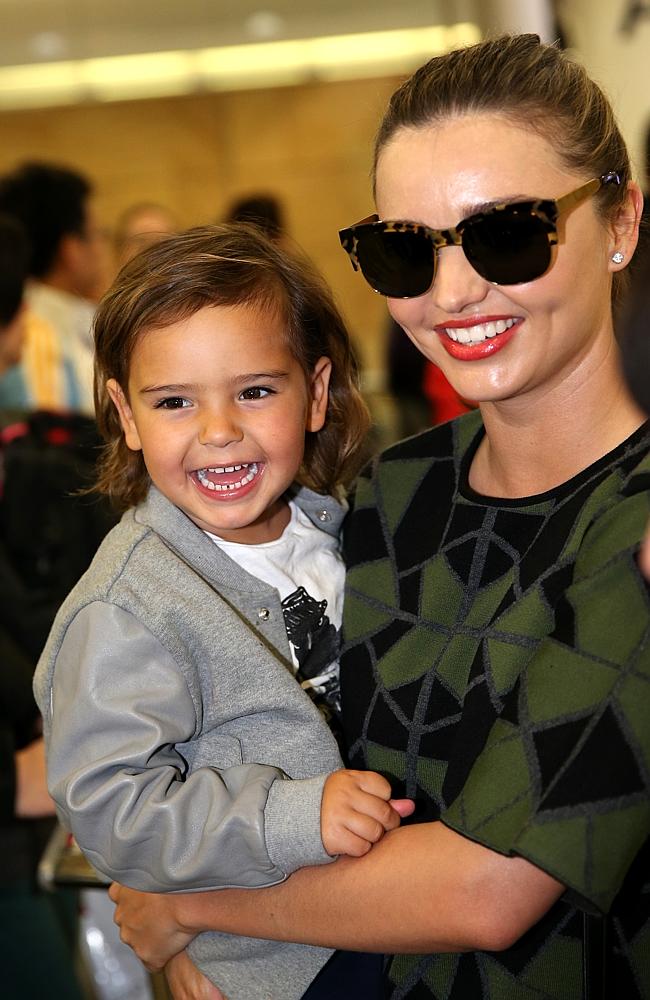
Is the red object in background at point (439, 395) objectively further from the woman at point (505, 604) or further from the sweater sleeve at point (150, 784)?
the sweater sleeve at point (150, 784)

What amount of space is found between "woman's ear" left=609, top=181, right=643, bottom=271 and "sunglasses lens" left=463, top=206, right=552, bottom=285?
0.15m

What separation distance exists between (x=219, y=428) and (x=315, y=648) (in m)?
0.35

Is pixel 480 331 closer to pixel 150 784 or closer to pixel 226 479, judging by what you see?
pixel 226 479

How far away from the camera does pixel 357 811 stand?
56.4 inches

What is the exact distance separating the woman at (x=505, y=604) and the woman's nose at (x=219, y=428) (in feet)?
0.91

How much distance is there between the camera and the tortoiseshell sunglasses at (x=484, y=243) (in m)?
1.42

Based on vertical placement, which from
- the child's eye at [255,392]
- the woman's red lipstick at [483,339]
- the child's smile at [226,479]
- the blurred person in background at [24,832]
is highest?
the woman's red lipstick at [483,339]

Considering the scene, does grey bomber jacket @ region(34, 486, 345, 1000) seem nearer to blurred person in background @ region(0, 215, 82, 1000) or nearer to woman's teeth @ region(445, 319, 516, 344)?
woman's teeth @ region(445, 319, 516, 344)

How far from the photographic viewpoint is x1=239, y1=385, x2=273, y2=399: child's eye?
179 centimetres

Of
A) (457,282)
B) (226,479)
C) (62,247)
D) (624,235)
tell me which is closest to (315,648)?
(226,479)

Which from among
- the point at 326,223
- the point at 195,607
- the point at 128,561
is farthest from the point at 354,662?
the point at 326,223

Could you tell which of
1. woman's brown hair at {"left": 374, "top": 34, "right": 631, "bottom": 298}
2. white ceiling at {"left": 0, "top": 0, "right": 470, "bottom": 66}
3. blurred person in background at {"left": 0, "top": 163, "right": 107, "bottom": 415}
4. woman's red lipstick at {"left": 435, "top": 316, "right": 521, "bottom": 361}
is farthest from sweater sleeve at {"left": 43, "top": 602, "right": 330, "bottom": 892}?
white ceiling at {"left": 0, "top": 0, "right": 470, "bottom": 66}

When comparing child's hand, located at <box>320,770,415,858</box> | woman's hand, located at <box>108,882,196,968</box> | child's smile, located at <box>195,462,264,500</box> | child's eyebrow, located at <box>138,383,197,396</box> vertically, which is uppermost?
child's eyebrow, located at <box>138,383,197,396</box>

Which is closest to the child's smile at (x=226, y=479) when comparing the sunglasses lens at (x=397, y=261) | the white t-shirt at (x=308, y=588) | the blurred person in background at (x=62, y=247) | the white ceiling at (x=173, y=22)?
the white t-shirt at (x=308, y=588)
